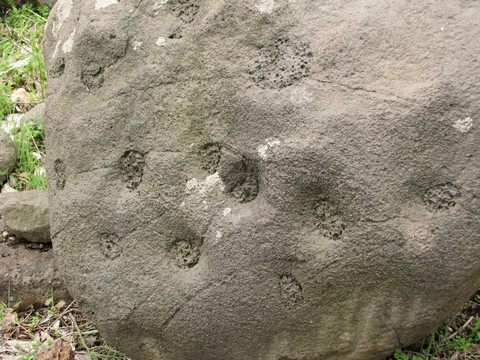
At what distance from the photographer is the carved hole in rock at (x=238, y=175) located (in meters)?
1.83

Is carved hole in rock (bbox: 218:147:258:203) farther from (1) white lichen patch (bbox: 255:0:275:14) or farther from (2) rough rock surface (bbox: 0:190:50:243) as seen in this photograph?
(2) rough rock surface (bbox: 0:190:50:243)

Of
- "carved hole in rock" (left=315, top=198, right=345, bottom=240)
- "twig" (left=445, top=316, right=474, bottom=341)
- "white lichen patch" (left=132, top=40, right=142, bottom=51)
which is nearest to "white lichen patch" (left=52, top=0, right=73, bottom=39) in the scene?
"white lichen patch" (left=132, top=40, right=142, bottom=51)

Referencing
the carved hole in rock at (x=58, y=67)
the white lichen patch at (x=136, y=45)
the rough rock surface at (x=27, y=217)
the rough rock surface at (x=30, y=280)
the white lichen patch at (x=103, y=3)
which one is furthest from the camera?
the rough rock surface at (x=27, y=217)

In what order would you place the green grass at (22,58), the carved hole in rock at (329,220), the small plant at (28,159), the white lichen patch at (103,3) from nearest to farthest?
the carved hole in rock at (329,220) → the white lichen patch at (103,3) → the small plant at (28,159) → the green grass at (22,58)

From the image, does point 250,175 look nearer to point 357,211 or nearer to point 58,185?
point 357,211

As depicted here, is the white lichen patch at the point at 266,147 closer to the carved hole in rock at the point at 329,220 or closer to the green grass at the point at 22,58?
the carved hole in rock at the point at 329,220

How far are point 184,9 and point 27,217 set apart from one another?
143 cm

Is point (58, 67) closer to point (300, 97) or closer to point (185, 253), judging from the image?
point (185, 253)

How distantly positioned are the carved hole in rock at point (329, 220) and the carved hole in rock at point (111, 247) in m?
0.81

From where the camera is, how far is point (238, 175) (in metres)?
1.85

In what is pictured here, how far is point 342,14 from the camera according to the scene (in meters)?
1.77

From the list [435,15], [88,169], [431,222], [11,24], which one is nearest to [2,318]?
[88,169]

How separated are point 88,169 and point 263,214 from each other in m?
0.80

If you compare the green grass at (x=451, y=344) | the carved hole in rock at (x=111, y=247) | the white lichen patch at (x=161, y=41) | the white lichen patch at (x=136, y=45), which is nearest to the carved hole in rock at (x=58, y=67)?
the white lichen patch at (x=136, y=45)
